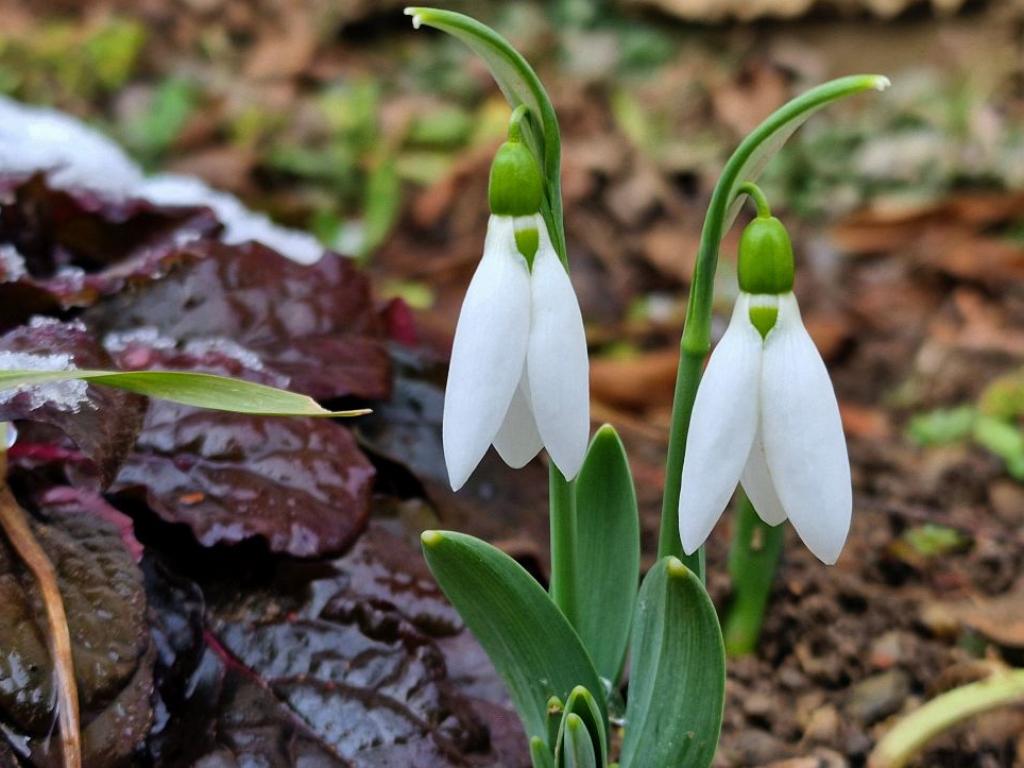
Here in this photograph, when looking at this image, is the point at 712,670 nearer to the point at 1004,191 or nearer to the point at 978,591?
the point at 978,591

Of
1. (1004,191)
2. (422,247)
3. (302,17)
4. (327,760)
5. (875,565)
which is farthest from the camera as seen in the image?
(302,17)

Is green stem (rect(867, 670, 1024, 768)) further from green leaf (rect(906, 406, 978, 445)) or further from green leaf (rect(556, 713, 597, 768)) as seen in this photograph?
green leaf (rect(906, 406, 978, 445))

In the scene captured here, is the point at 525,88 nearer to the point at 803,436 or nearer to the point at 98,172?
the point at 803,436

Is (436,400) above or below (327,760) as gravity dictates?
above

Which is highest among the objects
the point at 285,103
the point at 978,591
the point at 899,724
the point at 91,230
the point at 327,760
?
the point at 285,103

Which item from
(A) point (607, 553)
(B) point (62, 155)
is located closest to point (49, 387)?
(A) point (607, 553)

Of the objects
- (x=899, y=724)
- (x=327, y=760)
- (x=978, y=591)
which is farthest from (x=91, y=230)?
(x=978, y=591)
